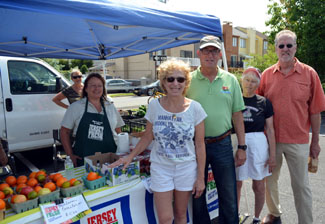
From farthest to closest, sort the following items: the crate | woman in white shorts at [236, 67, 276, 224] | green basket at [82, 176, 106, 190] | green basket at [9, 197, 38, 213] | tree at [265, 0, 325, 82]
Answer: tree at [265, 0, 325, 82] < the crate < woman in white shorts at [236, 67, 276, 224] < green basket at [82, 176, 106, 190] < green basket at [9, 197, 38, 213]

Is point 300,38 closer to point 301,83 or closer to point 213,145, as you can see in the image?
point 301,83

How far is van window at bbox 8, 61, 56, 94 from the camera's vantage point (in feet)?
15.2

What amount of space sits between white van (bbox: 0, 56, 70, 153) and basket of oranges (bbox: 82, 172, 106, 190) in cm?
320

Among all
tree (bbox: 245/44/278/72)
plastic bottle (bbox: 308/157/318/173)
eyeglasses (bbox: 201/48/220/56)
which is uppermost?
tree (bbox: 245/44/278/72)

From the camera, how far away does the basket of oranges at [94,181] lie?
6.82 feet

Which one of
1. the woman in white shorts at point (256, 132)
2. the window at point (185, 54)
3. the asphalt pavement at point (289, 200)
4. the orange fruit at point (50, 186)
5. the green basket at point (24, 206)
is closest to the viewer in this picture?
the green basket at point (24, 206)

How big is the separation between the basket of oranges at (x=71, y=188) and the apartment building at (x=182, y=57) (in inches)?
1086

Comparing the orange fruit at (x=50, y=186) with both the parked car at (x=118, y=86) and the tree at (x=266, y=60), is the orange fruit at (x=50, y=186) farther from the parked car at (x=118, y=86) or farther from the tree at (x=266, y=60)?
the parked car at (x=118, y=86)

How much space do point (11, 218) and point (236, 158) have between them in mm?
1922

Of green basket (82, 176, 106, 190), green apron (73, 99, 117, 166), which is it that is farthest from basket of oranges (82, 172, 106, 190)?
green apron (73, 99, 117, 166)

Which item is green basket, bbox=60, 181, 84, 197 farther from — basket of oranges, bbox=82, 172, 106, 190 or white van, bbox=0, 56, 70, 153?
white van, bbox=0, 56, 70, 153

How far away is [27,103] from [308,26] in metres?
12.2

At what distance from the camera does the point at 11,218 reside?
1.68 meters

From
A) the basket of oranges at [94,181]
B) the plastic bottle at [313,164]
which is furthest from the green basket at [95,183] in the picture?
the plastic bottle at [313,164]
